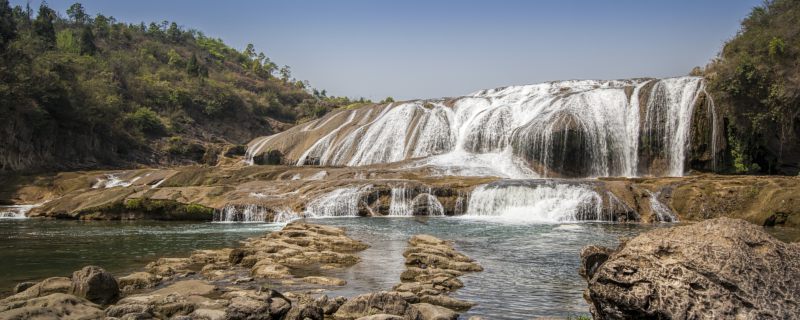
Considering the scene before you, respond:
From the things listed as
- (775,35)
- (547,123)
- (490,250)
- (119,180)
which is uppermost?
(775,35)

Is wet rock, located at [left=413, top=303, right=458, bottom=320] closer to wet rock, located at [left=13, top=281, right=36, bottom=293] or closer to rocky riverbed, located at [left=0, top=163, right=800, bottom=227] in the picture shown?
wet rock, located at [left=13, top=281, right=36, bottom=293]

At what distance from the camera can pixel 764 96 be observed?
3388 cm

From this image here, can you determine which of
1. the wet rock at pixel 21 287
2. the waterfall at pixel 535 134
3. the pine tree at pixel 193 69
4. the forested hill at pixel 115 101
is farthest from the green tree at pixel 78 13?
the wet rock at pixel 21 287

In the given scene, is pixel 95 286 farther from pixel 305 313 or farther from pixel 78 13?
pixel 78 13

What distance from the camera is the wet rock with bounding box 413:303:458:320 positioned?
8.65m

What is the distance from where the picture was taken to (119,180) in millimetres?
40719

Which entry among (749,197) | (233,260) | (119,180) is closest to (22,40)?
(119,180)

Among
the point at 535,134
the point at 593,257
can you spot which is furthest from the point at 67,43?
the point at 593,257

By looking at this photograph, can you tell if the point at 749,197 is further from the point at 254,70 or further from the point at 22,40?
the point at 254,70

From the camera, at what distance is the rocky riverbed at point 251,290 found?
8773mm

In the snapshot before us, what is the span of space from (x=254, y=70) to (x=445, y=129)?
8968 centimetres

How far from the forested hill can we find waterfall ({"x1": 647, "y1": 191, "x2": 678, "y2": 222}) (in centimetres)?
4465

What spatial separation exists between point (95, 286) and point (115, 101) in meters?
53.9

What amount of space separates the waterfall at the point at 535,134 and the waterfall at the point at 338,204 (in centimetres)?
961
